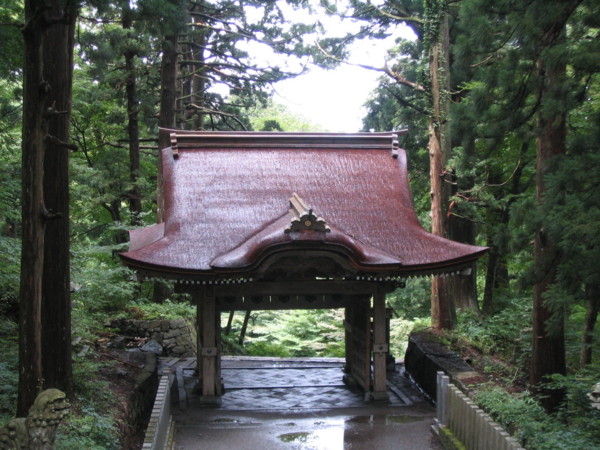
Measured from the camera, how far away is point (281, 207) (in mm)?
11461

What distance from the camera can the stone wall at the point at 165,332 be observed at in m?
14.9

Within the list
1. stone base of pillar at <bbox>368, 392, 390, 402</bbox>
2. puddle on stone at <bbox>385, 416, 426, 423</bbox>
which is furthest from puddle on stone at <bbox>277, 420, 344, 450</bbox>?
stone base of pillar at <bbox>368, 392, 390, 402</bbox>

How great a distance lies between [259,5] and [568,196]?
1296 centimetres

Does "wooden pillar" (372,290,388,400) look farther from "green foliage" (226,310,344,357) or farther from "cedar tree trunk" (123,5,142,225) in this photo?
"cedar tree trunk" (123,5,142,225)

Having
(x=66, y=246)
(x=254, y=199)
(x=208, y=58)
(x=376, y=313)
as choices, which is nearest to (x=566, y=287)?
(x=376, y=313)

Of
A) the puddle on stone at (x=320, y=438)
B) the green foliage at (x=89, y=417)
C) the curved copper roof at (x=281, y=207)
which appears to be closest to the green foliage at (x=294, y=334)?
the curved copper roof at (x=281, y=207)

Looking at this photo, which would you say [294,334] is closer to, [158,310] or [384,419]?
[158,310]

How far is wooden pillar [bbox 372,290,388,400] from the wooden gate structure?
0.02 m

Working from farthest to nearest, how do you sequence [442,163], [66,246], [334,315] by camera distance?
[334,315]
[442,163]
[66,246]

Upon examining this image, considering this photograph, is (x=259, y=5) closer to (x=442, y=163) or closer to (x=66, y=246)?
(x=442, y=163)

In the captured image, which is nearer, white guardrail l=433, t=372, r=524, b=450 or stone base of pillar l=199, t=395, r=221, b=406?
white guardrail l=433, t=372, r=524, b=450

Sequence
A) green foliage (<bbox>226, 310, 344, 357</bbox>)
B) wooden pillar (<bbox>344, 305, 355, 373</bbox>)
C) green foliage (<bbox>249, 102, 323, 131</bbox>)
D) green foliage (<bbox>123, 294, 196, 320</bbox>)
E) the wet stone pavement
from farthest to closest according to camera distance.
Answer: green foliage (<bbox>249, 102, 323, 131</bbox>) → green foliage (<bbox>226, 310, 344, 357</bbox>) → green foliage (<bbox>123, 294, 196, 320</bbox>) → wooden pillar (<bbox>344, 305, 355, 373</bbox>) → the wet stone pavement

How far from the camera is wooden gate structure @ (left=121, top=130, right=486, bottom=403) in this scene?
378 inches

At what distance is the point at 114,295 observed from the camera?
1501cm
